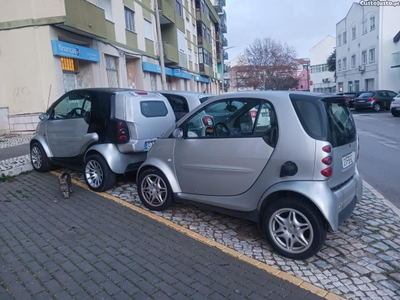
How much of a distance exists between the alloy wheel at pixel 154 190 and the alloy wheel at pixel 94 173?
3.43 ft

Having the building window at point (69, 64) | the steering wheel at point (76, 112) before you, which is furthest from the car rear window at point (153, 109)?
the building window at point (69, 64)

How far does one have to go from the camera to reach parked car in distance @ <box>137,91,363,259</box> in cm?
331

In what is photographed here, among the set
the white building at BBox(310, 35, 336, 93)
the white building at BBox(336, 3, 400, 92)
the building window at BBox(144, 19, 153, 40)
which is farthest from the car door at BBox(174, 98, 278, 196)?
the white building at BBox(310, 35, 336, 93)

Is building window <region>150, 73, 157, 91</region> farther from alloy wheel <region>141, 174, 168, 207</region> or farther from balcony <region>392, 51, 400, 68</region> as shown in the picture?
balcony <region>392, 51, 400, 68</region>

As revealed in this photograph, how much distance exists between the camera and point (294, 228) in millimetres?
3426

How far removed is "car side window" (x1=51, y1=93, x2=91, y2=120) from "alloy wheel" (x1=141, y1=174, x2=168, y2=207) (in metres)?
1.95

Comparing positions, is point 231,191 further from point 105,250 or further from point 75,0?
point 75,0

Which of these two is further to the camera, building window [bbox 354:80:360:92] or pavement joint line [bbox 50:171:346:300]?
building window [bbox 354:80:360:92]

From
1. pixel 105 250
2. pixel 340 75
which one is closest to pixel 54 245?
pixel 105 250

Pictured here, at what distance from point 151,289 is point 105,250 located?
94 centimetres

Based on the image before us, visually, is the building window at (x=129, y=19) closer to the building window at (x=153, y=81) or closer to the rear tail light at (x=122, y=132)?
the building window at (x=153, y=81)

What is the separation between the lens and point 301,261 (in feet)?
11.3

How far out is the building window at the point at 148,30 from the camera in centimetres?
2181

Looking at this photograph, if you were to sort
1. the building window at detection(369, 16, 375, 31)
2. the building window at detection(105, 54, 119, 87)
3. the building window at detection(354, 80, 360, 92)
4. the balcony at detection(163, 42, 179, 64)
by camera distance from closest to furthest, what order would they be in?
the building window at detection(105, 54, 119, 87) → the balcony at detection(163, 42, 179, 64) → the building window at detection(369, 16, 375, 31) → the building window at detection(354, 80, 360, 92)
